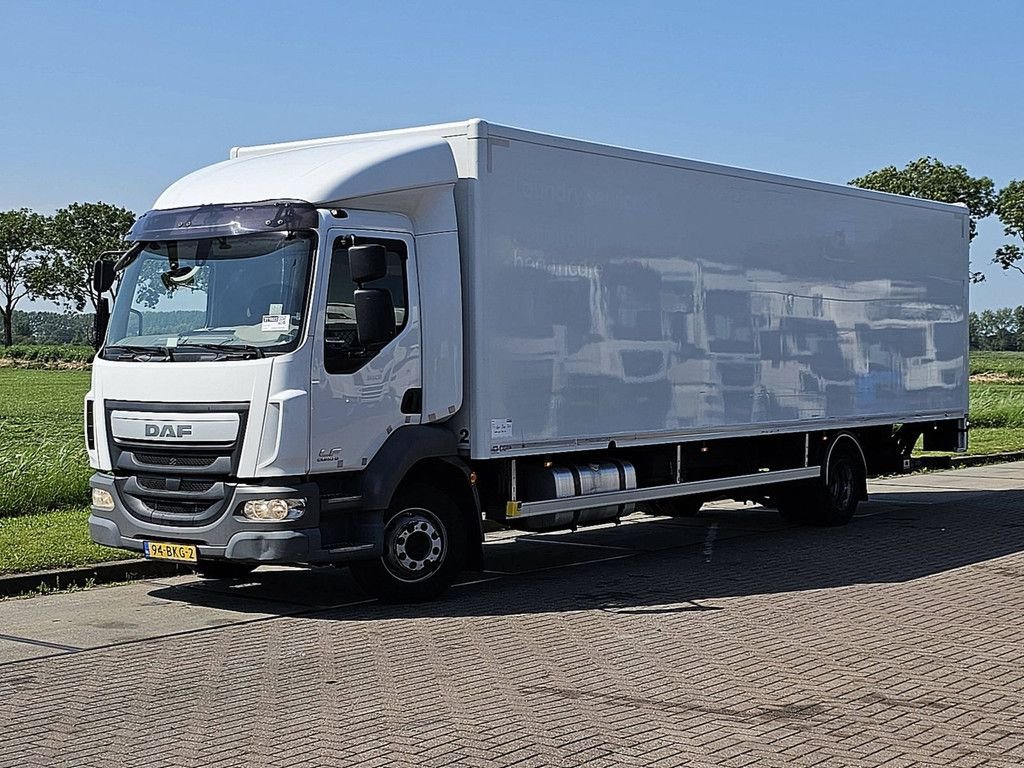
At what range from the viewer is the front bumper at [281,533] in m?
10.1

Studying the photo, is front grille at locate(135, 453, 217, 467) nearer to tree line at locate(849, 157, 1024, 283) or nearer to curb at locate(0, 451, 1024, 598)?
curb at locate(0, 451, 1024, 598)

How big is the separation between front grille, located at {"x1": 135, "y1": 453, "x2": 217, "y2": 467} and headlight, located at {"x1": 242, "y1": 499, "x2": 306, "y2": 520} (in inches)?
18.9

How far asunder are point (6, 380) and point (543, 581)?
62.0 m

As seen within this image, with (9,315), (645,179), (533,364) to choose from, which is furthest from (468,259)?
(9,315)

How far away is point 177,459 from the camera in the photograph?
1051 centimetres

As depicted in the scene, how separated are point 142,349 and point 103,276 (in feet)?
3.27

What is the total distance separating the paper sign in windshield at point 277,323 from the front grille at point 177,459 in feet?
3.37

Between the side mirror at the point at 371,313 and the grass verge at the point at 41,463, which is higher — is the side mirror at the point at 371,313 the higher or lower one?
the higher one

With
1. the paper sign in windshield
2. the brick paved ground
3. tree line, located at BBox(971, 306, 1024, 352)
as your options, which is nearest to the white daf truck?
the paper sign in windshield

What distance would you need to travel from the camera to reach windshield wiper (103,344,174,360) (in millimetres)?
10547

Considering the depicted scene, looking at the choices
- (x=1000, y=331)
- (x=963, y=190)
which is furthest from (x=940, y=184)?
(x=1000, y=331)

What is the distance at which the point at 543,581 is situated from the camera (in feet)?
39.8

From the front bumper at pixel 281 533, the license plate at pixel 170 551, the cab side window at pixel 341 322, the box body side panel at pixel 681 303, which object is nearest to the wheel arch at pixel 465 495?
the box body side panel at pixel 681 303

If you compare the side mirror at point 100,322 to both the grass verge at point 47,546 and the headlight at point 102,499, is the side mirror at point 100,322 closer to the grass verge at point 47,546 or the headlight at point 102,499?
the headlight at point 102,499
